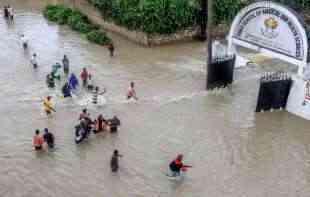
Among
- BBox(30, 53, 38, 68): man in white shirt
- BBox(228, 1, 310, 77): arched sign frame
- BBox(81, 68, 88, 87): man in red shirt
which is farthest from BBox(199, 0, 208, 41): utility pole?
BBox(30, 53, 38, 68): man in white shirt

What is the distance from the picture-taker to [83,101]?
68.9ft

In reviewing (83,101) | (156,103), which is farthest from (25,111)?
(156,103)

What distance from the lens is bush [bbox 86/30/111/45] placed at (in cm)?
2891

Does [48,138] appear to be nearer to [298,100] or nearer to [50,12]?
[298,100]

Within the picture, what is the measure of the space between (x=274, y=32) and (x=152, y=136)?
25.1 feet

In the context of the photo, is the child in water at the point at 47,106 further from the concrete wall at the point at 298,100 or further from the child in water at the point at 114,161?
the concrete wall at the point at 298,100

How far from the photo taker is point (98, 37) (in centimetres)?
2914

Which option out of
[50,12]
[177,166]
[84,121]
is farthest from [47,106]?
[50,12]

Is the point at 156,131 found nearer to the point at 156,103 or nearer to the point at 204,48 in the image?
the point at 156,103

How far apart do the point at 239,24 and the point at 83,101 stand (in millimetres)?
8694

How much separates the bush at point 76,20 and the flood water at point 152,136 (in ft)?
7.98

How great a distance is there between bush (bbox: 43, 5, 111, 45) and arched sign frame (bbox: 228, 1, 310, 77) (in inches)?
412

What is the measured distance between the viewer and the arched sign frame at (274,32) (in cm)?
1920

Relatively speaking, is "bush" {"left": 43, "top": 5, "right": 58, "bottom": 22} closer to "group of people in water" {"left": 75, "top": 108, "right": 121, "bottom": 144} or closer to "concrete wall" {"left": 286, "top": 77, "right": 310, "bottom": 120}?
"group of people in water" {"left": 75, "top": 108, "right": 121, "bottom": 144}
